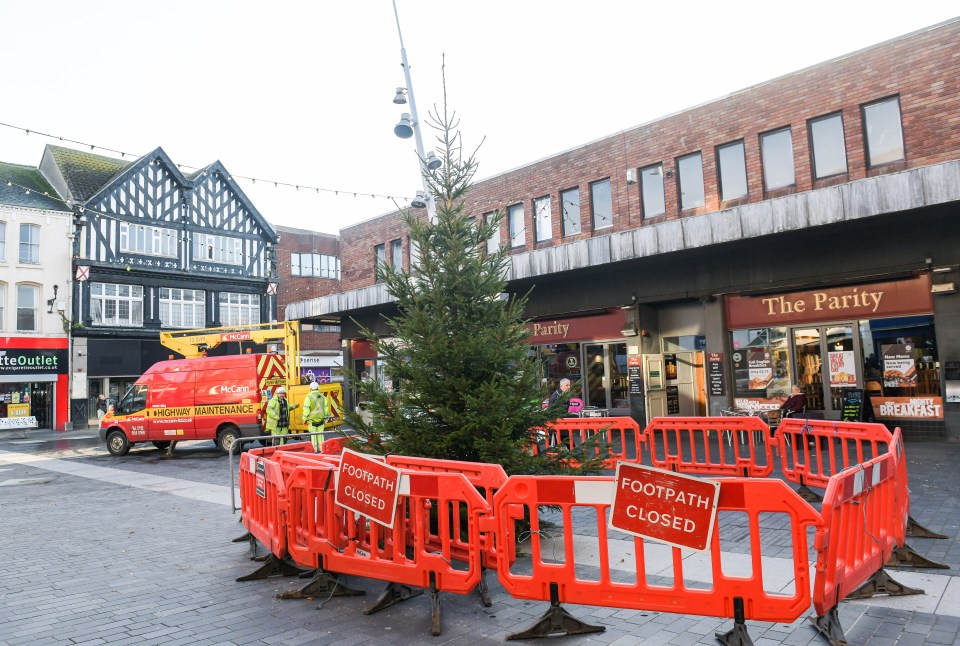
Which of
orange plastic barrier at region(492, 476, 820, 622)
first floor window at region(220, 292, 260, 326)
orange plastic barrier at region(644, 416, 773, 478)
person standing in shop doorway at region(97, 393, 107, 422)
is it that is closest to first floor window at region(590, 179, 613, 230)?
orange plastic barrier at region(644, 416, 773, 478)

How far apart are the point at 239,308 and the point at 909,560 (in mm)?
39152

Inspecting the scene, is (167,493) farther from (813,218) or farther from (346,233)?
(346,233)

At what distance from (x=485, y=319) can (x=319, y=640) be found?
3504 millimetres

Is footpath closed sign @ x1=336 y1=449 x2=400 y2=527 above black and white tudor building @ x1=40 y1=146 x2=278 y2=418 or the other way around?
the other way around

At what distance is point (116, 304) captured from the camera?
3412 cm

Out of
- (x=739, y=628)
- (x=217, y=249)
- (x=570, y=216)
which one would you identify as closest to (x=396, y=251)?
(x=570, y=216)

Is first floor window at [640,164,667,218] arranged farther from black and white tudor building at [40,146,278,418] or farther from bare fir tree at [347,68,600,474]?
black and white tudor building at [40,146,278,418]

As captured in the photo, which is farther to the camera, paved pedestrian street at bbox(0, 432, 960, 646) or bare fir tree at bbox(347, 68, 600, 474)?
bare fir tree at bbox(347, 68, 600, 474)

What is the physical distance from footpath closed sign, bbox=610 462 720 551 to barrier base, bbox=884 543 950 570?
8.30 ft

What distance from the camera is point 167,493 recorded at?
1140 cm

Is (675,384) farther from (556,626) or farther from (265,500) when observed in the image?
(556,626)

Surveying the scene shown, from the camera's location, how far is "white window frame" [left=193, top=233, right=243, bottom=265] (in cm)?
3797

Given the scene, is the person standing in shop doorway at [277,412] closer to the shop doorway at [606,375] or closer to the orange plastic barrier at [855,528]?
the shop doorway at [606,375]

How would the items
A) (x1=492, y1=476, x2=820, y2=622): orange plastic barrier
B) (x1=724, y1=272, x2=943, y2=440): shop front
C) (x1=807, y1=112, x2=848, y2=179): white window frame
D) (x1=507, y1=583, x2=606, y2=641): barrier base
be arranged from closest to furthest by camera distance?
(x1=492, y1=476, x2=820, y2=622): orange plastic barrier, (x1=507, y1=583, x2=606, y2=641): barrier base, (x1=724, y1=272, x2=943, y2=440): shop front, (x1=807, y1=112, x2=848, y2=179): white window frame
